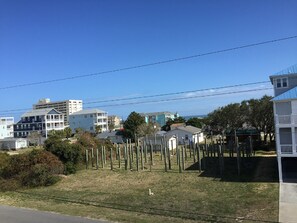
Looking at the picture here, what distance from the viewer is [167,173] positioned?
95.9ft

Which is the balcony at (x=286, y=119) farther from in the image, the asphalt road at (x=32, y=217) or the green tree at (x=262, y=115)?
the green tree at (x=262, y=115)

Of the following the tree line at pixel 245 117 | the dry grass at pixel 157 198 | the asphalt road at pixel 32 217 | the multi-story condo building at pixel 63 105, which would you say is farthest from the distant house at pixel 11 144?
the multi-story condo building at pixel 63 105

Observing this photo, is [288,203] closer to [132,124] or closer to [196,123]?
[132,124]

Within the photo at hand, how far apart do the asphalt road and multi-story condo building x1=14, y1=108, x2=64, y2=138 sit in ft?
350

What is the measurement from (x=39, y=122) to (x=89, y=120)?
20468 mm

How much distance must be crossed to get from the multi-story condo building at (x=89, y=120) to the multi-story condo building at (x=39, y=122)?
34.7 feet

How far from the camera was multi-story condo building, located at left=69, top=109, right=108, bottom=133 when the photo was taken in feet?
445

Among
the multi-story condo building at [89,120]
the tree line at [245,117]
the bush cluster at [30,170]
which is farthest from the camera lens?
the multi-story condo building at [89,120]

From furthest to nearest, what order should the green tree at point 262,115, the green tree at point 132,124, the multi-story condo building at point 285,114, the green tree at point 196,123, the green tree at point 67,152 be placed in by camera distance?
the green tree at point 196,123, the green tree at point 132,124, the green tree at point 262,115, the green tree at point 67,152, the multi-story condo building at point 285,114

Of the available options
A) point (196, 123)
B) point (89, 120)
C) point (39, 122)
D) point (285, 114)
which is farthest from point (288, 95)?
point (89, 120)

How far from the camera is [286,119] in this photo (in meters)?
24.2

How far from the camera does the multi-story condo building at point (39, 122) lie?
402 ft

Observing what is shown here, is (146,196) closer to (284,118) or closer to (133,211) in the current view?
(133,211)

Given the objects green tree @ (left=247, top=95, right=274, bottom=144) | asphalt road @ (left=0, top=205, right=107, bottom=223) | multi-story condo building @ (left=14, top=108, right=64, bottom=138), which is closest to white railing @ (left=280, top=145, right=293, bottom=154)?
asphalt road @ (left=0, top=205, right=107, bottom=223)
